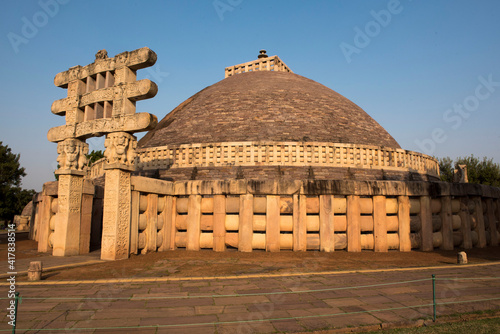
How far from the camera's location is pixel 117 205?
8.52 meters

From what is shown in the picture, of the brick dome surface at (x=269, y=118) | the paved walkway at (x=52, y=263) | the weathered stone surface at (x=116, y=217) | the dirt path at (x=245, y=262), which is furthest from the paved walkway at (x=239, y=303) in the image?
the brick dome surface at (x=269, y=118)

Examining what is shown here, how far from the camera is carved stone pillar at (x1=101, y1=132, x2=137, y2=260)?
8492 mm

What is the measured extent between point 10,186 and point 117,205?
4164cm

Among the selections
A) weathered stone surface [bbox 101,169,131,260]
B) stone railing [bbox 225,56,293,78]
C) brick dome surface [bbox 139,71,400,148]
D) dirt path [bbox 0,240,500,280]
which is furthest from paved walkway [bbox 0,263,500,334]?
stone railing [bbox 225,56,293,78]

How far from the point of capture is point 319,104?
20.4 metres

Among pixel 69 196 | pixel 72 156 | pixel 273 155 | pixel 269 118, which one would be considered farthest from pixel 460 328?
pixel 269 118

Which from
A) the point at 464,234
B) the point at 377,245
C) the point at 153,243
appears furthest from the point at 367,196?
the point at 153,243

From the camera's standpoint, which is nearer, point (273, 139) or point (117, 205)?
point (117, 205)

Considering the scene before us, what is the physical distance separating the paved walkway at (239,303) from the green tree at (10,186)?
41.9 m

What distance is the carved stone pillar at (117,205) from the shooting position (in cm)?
849

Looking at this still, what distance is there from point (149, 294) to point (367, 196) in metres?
6.96

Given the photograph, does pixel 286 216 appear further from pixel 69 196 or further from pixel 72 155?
pixel 72 155

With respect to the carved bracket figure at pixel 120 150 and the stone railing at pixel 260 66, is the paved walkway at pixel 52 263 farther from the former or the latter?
the stone railing at pixel 260 66

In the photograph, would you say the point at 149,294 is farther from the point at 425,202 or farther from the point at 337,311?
the point at 425,202
